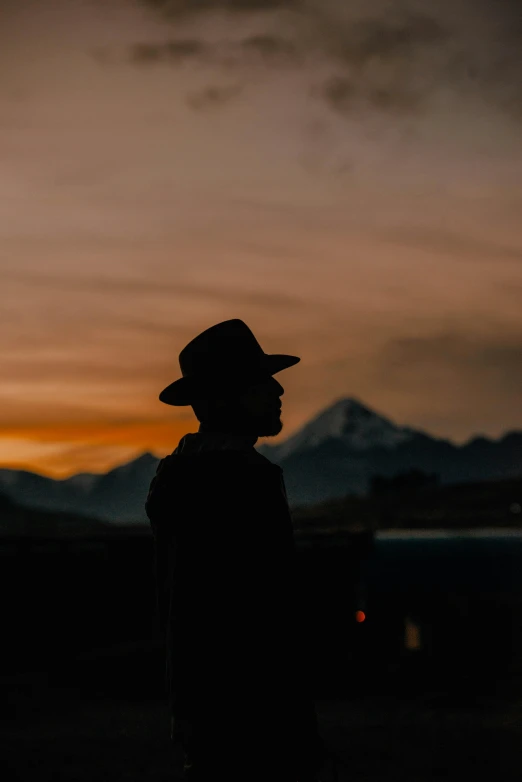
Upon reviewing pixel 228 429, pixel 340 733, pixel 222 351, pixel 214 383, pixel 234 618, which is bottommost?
pixel 340 733

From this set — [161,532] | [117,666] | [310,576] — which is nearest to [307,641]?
[161,532]

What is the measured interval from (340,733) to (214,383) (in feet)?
26.7

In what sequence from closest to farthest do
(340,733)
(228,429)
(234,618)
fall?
(234,618) → (228,429) → (340,733)

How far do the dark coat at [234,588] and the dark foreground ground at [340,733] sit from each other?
19.2 ft

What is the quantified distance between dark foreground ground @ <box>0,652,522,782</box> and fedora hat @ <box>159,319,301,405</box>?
6.05 m

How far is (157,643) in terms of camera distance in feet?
59.3

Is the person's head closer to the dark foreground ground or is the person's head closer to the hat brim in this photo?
the hat brim

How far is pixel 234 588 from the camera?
3.02 metres

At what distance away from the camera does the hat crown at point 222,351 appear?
330 cm

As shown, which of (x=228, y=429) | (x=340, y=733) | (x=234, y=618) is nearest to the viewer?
(x=234, y=618)

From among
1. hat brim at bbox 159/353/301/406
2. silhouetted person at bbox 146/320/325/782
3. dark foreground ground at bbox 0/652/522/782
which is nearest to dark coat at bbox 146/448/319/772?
silhouetted person at bbox 146/320/325/782

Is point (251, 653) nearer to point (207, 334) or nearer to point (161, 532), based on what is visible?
point (161, 532)

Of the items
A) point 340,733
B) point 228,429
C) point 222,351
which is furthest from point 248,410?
point 340,733

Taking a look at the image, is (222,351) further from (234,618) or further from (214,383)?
(234,618)
